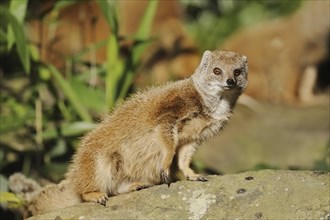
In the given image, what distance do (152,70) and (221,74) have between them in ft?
13.3

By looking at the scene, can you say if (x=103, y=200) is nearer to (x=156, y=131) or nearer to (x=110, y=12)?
(x=156, y=131)

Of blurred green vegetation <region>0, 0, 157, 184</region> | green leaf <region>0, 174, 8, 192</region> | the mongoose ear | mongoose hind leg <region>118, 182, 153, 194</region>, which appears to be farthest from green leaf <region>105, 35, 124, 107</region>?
mongoose hind leg <region>118, 182, 153, 194</region>

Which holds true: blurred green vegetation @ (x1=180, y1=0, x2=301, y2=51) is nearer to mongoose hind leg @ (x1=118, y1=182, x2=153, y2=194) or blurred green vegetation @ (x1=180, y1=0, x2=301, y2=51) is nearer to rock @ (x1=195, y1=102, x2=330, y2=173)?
rock @ (x1=195, y1=102, x2=330, y2=173)

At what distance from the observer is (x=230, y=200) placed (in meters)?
4.49

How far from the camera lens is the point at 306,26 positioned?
386 inches

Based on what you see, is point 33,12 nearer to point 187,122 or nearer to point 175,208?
point 187,122

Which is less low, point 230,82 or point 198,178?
point 230,82

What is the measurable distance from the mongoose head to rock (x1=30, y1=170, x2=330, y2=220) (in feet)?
1.89

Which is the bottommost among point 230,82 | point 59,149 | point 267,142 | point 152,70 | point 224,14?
point 267,142

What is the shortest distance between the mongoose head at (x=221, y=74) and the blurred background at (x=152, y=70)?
0.90 meters

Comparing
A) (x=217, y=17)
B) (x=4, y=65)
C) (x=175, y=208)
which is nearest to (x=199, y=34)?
(x=217, y=17)

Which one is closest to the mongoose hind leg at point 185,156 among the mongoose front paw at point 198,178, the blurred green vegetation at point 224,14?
the mongoose front paw at point 198,178

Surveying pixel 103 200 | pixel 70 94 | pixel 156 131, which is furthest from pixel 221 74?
pixel 70 94

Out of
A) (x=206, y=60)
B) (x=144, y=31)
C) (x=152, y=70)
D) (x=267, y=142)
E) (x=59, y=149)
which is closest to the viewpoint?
(x=206, y=60)
